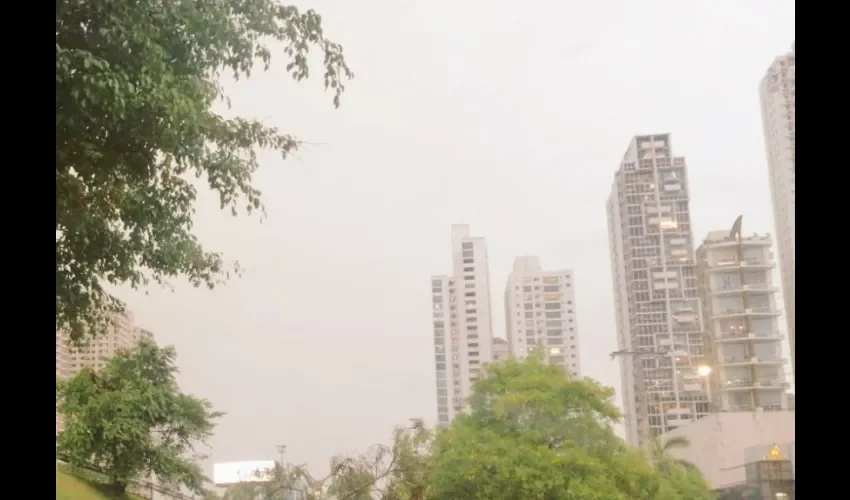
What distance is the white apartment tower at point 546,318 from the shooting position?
246 centimetres

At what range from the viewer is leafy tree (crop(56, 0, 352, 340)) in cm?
261

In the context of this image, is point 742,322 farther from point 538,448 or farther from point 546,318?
point 538,448

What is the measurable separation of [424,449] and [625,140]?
1088 mm

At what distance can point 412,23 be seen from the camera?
8.63 ft

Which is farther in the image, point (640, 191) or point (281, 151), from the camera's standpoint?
point (281, 151)

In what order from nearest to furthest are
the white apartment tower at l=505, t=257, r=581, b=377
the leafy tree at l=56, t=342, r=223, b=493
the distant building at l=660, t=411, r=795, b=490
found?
the distant building at l=660, t=411, r=795, b=490 < the white apartment tower at l=505, t=257, r=581, b=377 < the leafy tree at l=56, t=342, r=223, b=493

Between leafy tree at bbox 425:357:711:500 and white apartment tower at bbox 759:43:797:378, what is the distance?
557 mm

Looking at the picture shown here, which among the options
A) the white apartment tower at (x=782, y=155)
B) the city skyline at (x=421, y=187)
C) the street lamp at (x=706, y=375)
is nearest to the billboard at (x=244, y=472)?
the city skyline at (x=421, y=187)

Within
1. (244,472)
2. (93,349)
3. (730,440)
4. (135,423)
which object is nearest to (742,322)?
(730,440)

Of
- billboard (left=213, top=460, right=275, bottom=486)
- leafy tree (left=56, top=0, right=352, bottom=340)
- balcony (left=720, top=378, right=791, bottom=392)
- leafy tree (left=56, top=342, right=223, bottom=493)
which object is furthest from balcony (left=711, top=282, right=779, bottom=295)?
leafy tree (left=56, top=342, right=223, bottom=493)

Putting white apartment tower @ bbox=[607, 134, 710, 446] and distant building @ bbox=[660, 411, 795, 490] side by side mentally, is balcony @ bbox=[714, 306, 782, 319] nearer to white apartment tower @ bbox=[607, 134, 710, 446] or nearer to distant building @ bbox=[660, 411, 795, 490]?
white apartment tower @ bbox=[607, 134, 710, 446]
